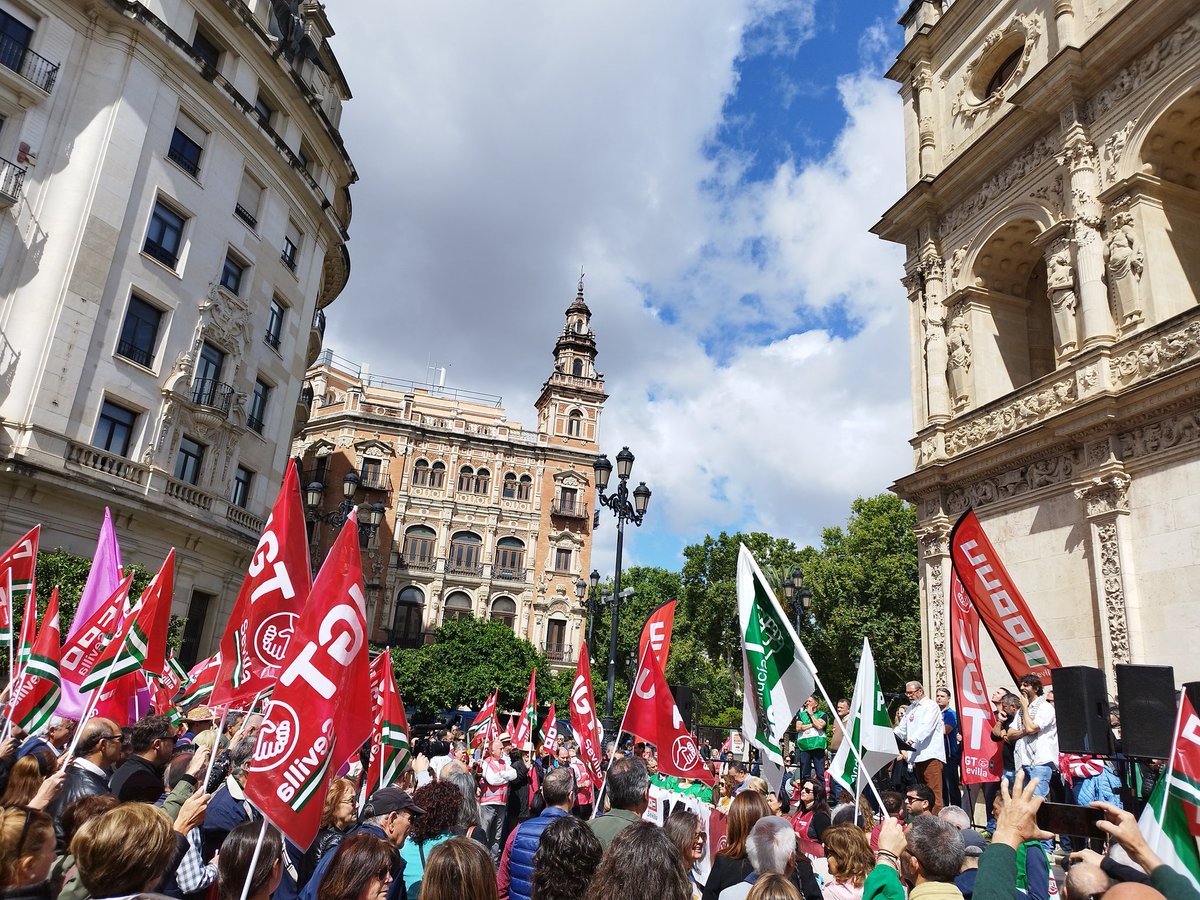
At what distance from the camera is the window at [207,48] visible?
23016 mm

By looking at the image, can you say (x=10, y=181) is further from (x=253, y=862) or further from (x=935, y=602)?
(x=935, y=602)

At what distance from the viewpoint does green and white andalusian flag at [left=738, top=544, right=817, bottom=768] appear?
22.0ft

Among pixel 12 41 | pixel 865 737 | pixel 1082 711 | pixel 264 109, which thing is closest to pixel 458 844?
pixel 865 737

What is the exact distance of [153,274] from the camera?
20844mm

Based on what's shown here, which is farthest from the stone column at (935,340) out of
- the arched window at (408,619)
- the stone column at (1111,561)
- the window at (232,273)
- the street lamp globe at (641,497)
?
the arched window at (408,619)

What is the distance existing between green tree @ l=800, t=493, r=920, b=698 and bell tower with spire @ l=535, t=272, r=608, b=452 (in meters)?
23.4

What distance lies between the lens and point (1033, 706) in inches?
323

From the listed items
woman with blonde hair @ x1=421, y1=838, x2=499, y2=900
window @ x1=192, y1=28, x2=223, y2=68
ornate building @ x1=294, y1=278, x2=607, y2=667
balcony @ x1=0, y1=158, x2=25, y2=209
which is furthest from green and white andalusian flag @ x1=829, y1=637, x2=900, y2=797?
ornate building @ x1=294, y1=278, x2=607, y2=667

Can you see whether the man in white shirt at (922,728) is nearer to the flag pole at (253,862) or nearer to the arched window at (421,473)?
the flag pole at (253,862)

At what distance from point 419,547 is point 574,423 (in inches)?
606

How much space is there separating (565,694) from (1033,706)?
135ft

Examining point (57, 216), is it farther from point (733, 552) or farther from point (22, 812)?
point (733, 552)

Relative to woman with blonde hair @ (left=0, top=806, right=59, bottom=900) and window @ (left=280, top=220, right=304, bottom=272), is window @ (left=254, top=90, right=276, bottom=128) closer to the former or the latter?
window @ (left=280, top=220, right=304, bottom=272)

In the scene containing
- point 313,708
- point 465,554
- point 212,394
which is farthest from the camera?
point 465,554
